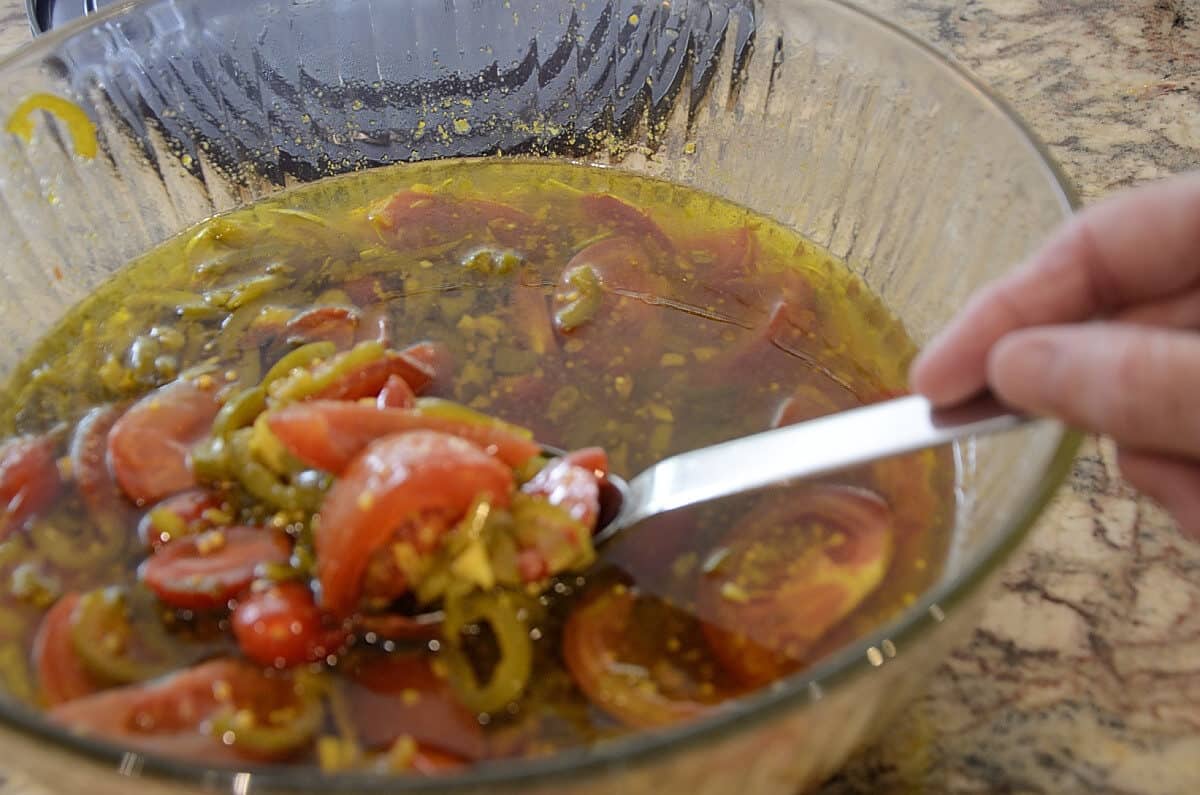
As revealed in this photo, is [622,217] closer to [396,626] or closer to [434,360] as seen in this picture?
[434,360]

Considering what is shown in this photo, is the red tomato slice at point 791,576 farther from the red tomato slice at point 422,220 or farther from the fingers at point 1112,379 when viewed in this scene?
the red tomato slice at point 422,220

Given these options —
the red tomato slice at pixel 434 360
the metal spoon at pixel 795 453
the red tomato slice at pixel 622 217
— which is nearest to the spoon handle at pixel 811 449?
the metal spoon at pixel 795 453

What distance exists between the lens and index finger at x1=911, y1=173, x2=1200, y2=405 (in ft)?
3.24

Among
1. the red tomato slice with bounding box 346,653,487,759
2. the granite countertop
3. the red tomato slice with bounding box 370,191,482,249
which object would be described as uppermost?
the red tomato slice with bounding box 370,191,482,249

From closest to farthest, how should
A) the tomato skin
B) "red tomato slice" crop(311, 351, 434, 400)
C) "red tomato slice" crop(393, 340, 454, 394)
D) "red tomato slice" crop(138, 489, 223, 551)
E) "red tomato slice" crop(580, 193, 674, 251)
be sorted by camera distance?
the tomato skin, "red tomato slice" crop(138, 489, 223, 551), "red tomato slice" crop(311, 351, 434, 400), "red tomato slice" crop(393, 340, 454, 394), "red tomato slice" crop(580, 193, 674, 251)

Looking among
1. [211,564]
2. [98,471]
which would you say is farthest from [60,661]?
[98,471]

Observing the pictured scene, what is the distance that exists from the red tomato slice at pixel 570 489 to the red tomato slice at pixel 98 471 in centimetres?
53

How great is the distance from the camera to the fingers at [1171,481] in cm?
111

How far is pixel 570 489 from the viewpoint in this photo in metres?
Answer: 1.15

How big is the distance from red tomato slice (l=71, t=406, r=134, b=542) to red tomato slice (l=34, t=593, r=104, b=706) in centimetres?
13

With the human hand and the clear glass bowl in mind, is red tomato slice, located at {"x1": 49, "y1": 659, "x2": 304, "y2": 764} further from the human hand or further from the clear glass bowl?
the human hand

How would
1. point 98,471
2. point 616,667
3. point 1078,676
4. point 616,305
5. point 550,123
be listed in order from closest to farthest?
point 616,667, point 1078,676, point 98,471, point 616,305, point 550,123

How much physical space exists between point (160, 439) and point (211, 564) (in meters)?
0.26

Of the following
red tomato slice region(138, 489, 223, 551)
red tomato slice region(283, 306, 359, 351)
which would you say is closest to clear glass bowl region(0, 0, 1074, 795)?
red tomato slice region(283, 306, 359, 351)
